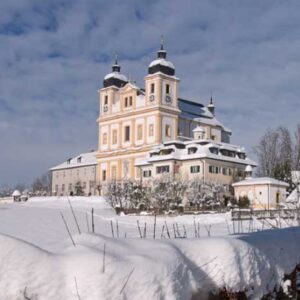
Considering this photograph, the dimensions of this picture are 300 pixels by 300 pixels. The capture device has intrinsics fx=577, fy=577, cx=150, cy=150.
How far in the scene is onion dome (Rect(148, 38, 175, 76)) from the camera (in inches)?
3044

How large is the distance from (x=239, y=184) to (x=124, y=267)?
57013mm

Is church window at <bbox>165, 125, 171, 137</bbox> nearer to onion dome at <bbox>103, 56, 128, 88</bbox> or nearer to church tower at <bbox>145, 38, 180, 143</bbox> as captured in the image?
church tower at <bbox>145, 38, 180, 143</bbox>

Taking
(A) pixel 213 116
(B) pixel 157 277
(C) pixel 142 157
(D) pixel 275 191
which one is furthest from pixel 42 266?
(A) pixel 213 116

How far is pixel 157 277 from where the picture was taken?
4047 mm

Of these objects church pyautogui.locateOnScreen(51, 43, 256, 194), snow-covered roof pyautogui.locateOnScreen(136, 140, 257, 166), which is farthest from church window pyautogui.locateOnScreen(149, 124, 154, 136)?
snow-covered roof pyautogui.locateOnScreen(136, 140, 257, 166)

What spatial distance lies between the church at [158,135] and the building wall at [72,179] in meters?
4.79

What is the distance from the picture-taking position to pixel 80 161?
329ft

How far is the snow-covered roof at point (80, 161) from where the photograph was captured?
321 feet

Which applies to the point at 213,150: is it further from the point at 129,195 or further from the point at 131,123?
the point at 131,123

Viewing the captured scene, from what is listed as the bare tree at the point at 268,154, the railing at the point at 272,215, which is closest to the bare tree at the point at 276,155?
the bare tree at the point at 268,154

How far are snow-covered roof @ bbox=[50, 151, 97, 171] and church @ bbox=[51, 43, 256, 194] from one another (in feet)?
27.0

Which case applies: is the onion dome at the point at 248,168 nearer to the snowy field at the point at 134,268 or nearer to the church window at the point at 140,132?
the church window at the point at 140,132

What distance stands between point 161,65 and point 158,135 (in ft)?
31.8

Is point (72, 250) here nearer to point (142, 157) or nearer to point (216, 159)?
point (216, 159)
